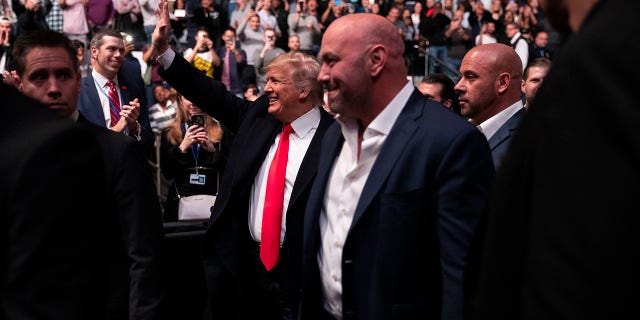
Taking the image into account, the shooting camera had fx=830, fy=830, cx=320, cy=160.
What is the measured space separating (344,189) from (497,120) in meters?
1.94

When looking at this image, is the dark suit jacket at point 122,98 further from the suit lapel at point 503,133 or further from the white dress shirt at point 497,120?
the suit lapel at point 503,133

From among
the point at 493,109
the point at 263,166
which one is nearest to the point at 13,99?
the point at 263,166

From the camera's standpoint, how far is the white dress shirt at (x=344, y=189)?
10.2ft

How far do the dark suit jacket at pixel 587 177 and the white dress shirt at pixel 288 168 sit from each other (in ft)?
10.7

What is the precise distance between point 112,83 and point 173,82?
6.27ft

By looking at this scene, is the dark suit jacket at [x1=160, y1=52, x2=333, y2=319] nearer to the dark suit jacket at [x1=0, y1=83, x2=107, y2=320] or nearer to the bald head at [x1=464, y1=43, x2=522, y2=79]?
the bald head at [x1=464, y1=43, x2=522, y2=79]

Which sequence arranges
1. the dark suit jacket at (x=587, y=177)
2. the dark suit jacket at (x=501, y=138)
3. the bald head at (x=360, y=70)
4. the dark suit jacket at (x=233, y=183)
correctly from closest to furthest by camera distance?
the dark suit jacket at (x=587, y=177), the bald head at (x=360, y=70), the dark suit jacket at (x=501, y=138), the dark suit jacket at (x=233, y=183)

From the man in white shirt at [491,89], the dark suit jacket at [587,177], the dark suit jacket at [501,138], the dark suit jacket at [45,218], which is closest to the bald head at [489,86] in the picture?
the man in white shirt at [491,89]

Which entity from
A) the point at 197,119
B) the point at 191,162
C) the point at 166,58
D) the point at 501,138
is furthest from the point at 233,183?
the point at 197,119

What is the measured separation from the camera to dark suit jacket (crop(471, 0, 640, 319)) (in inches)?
45.9

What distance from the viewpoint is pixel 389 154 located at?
3043mm

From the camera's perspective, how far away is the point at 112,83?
6473 mm

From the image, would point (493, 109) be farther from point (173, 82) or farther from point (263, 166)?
point (173, 82)

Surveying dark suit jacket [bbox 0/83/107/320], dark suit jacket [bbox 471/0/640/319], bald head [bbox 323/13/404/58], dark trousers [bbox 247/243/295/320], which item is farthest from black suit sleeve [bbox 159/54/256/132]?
dark suit jacket [bbox 471/0/640/319]
